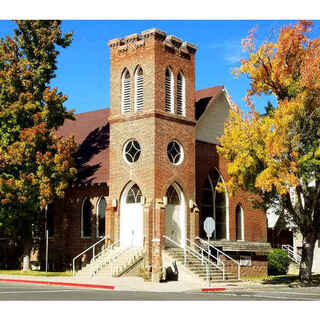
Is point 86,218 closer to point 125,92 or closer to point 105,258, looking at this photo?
point 105,258

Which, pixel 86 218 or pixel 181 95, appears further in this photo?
pixel 86 218

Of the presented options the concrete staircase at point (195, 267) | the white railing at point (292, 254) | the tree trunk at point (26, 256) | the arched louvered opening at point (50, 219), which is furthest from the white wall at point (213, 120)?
the tree trunk at point (26, 256)

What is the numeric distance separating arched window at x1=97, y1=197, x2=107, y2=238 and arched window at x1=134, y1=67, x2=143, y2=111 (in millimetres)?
5978

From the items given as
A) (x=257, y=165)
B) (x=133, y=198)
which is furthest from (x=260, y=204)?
(x=133, y=198)

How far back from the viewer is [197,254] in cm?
2789

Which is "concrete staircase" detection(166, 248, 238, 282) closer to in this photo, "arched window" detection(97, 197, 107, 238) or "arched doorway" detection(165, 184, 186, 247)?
"arched doorway" detection(165, 184, 186, 247)

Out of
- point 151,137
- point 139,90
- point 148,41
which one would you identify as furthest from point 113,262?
point 148,41

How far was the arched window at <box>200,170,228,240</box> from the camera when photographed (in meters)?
32.0

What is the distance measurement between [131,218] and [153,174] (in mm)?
2868

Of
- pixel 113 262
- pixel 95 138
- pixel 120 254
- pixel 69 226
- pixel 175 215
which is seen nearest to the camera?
pixel 113 262

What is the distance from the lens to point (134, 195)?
28828mm

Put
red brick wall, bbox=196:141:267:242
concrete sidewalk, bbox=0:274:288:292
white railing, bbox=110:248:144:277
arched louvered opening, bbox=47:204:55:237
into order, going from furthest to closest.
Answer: arched louvered opening, bbox=47:204:55:237, red brick wall, bbox=196:141:267:242, white railing, bbox=110:248:144:277, concrete sidewalk, bbox=0:274:288:292

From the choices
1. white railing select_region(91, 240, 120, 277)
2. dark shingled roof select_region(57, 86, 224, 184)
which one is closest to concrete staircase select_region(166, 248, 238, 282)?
white railing select_region(91, 240, 120, 277)
